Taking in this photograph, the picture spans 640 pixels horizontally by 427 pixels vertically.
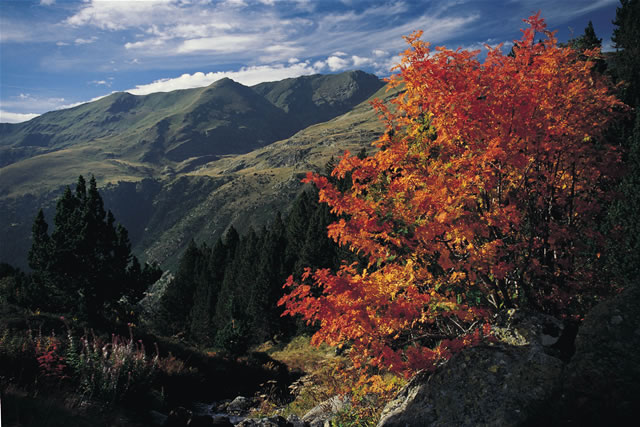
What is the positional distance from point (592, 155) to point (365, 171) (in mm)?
5438

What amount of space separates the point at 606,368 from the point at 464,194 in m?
3.45

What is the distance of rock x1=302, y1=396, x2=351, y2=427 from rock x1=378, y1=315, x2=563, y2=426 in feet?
7.65

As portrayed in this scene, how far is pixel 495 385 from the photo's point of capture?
6.25 m

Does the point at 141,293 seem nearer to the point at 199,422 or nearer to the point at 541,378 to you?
the point at 199,422

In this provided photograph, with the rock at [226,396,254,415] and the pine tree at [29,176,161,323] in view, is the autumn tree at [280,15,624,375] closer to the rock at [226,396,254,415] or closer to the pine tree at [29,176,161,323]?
the rock at [226,396,254,415]

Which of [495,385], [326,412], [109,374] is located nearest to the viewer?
[495,385]

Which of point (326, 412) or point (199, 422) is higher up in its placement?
point (199, 422)

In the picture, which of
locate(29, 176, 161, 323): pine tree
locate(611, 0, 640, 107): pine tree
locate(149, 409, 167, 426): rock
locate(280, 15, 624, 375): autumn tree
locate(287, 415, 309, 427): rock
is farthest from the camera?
locate(611, 0, 640, 107): pine tree

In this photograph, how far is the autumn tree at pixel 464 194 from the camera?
6383mm

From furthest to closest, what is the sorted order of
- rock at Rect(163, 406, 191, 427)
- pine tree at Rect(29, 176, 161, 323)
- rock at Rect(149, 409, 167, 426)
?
pine tree at Rect(29, 176, 161, 323) < rock at Rect(163, 406, 191, 427) < rock at Rect(149, 409, 167, 426)

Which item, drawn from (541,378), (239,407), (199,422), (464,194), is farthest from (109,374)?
(541,378)

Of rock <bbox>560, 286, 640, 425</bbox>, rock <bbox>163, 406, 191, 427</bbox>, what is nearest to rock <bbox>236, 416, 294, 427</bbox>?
rock <bbox>163, 406, 191, 427</bbox>

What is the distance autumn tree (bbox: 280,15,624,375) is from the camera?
6.38m

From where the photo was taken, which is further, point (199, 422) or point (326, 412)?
point (326, 412)
